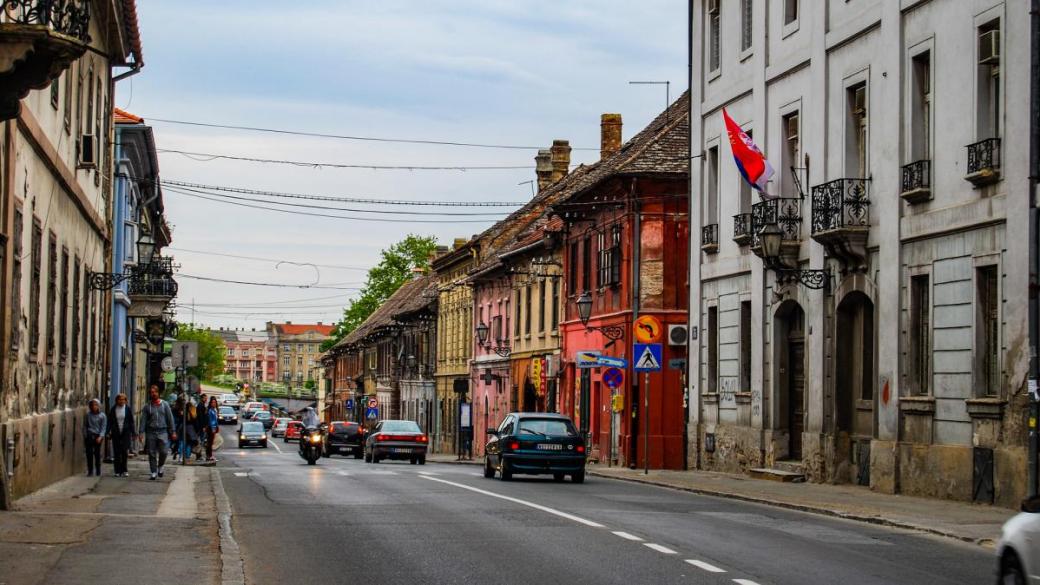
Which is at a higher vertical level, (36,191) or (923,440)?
(36,191)

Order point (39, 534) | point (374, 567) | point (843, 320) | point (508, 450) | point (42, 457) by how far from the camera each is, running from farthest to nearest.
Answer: point (508, 450), point (843, 320), point (42, 457), point (39, 534), point (374, 567)

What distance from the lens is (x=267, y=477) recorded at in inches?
1270

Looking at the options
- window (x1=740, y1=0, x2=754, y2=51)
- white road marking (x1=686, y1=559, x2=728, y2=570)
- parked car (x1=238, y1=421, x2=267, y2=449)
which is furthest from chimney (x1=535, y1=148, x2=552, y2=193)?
white road marking (x1=686, y1=559, x2=728, y2=570)

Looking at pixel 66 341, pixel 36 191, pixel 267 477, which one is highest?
pixel 36 191

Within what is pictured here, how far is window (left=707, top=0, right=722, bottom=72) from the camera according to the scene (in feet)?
121

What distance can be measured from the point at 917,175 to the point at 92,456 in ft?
51.6

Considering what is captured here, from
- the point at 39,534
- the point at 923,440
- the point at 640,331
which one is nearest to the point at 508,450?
the point at 640,331

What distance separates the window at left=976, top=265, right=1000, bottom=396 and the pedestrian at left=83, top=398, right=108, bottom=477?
15.1 m

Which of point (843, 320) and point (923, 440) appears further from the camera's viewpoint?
point (843, 320)

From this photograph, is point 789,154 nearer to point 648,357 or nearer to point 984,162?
point 648,357

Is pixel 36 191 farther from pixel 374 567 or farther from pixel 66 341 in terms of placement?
pixel 374 567

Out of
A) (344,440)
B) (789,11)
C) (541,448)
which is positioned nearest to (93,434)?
(541,448)

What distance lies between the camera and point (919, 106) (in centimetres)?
2584

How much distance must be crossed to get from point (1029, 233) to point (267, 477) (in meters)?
16.9
